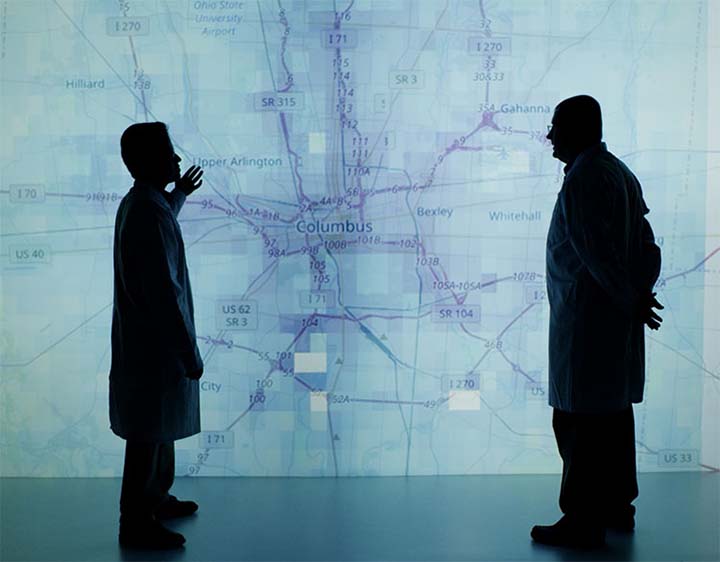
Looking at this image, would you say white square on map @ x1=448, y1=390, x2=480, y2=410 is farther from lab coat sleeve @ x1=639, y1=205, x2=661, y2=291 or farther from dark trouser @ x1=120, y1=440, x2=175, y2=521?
dark trouser @ x1=120, y1=440, x2=175, y2=521

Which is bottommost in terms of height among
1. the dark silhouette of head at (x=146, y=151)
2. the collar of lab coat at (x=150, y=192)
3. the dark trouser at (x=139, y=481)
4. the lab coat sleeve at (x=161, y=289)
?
the dark trouser at (x=139, y=481)

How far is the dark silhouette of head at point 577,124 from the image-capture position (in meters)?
2.44

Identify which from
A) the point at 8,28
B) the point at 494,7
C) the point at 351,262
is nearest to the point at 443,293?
the point at 351,262

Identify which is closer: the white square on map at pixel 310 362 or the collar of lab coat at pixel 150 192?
the collar of lab coat at pixel 150 192

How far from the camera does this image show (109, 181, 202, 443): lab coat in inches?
93.9

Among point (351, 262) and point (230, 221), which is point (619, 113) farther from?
point (230, 221)

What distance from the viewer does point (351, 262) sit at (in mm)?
3150

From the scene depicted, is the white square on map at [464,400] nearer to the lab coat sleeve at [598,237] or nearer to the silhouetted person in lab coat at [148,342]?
the lab coat sleeve at [598,237]

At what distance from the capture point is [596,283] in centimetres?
238

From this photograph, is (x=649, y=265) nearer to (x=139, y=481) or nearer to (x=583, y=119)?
(x=583, y=119)

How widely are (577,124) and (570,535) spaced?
1.27 metres

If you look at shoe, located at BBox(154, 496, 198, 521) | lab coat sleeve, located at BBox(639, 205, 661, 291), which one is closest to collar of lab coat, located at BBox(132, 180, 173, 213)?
shoe, located at BBox(154, 496, 198, 521)

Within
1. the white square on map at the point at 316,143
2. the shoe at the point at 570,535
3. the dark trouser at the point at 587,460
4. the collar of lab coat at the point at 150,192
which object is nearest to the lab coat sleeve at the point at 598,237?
the dark trouser at the point at 587,460

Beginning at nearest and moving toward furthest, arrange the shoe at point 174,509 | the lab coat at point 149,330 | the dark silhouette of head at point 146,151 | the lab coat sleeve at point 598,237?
the lab coat sleeve at point 598,237 → the lab coat at point 149,330 → the dark silhouette of head at point 146,151 → the shoe at point 174,509
